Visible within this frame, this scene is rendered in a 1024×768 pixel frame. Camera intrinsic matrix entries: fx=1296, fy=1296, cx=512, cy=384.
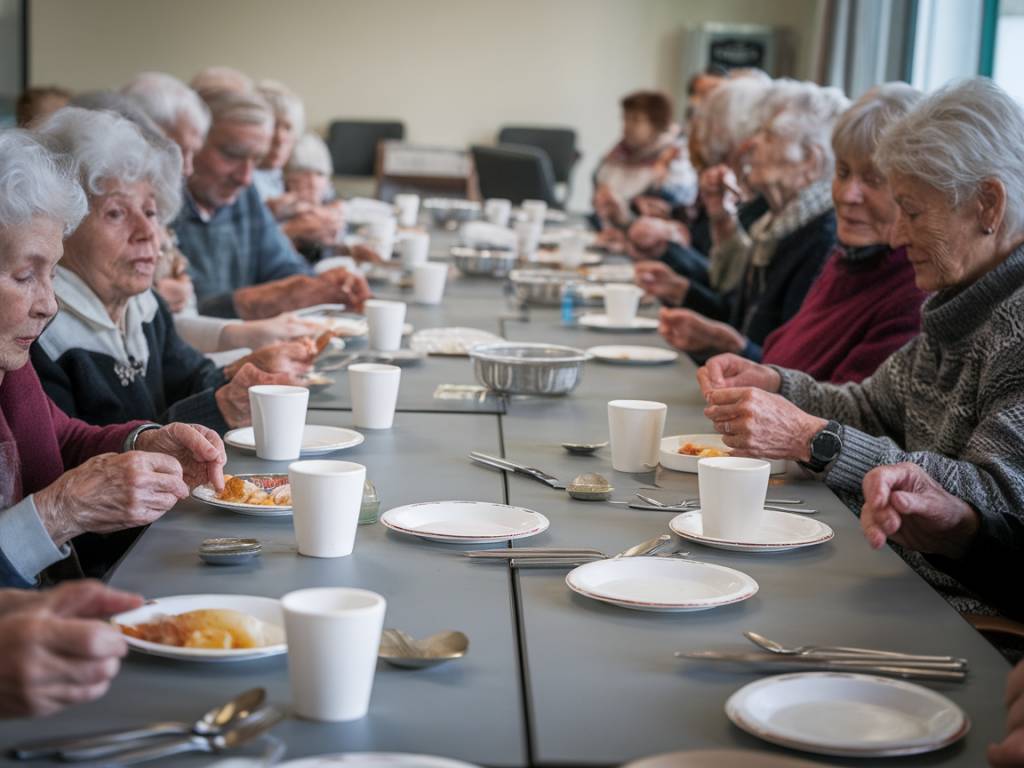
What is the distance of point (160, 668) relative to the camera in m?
1.14

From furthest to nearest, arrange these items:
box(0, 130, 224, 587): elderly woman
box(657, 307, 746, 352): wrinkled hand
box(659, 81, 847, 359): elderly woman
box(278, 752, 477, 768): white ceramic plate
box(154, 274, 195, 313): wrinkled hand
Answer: box(659, 81, 847, 359): elderly woman < box(154, 274, 195, 313): wrinkled hand < box(657, 307, 746, 352): wrinkled hand < box(0, 130, 224, 587): elderly woman < box(278, 752, 477, 768): white ceramic plate

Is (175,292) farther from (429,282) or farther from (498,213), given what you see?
(498,213)

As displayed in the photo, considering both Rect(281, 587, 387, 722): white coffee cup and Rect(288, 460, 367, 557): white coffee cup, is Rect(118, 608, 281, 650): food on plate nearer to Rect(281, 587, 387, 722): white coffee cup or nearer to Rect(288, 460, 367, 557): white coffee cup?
Rect(281, 587, 387, 722): white coffee cup

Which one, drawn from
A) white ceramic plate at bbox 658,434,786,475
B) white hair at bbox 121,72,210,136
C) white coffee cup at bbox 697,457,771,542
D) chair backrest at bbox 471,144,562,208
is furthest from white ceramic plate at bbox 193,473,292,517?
chair backrest at bbox 471,144,562,208

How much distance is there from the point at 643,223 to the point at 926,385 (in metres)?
3.24

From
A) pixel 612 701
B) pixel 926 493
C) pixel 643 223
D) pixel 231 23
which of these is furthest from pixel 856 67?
pixel 612 701

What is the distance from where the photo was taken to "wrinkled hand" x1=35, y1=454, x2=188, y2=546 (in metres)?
1.54

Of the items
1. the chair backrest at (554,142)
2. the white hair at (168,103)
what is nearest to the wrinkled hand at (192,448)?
the white hair at (168,103)

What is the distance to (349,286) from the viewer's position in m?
3.54

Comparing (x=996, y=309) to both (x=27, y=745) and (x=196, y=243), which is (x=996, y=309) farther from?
(x=196, y=243)

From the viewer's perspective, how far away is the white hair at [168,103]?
11.5 ft

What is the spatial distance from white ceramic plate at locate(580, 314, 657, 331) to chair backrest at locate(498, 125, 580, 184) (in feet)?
24.9

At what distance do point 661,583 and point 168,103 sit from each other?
2564 mm

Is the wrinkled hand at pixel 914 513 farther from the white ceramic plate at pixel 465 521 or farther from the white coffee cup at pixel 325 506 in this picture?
Result: the white coffee cup at pixel 325 506
